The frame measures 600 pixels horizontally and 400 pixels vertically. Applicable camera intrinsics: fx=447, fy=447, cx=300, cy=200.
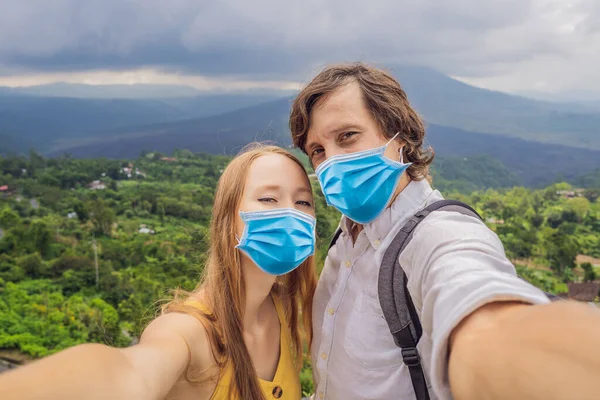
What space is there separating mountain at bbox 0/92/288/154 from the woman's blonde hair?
12860 cm

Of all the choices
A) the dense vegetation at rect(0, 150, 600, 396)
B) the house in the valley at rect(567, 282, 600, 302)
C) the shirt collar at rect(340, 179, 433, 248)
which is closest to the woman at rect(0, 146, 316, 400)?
the shirt collar at rect(340, 179, 433, 248)

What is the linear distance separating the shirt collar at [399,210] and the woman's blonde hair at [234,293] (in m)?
0.37

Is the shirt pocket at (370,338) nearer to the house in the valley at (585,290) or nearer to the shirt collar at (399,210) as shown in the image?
the shirt collar at (399,210)

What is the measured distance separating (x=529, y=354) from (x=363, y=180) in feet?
4.00

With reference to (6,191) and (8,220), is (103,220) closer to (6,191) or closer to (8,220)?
(8,220)

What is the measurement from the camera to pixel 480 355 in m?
0.78

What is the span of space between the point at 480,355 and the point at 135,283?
27541 millimetres

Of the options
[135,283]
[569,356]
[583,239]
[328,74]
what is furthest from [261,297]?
[583,239]

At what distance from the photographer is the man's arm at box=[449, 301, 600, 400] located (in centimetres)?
63

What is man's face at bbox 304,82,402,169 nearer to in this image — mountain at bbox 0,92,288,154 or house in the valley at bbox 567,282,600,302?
house in the valley at bbox 567,282,600,302

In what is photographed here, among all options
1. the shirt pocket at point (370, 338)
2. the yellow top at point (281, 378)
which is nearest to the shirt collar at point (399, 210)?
the shirt pocket at point (370, 338)

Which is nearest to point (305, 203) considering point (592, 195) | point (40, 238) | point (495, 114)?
point (40, 238)

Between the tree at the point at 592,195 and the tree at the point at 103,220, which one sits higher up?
the tree at the point at 103,220

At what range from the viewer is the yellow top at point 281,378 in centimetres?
171
